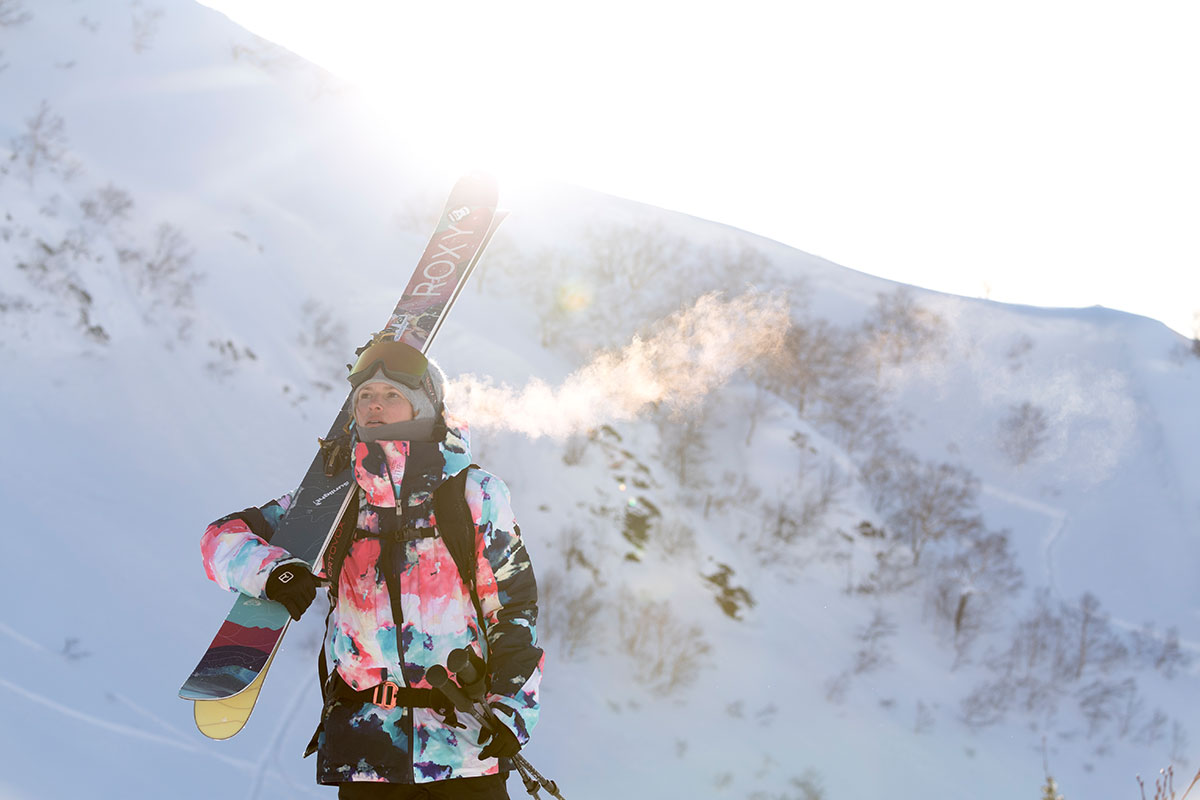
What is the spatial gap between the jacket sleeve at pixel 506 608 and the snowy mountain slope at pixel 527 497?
7.03 metres

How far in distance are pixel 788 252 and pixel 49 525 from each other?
5460 centimetres

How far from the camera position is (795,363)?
38.7 meters

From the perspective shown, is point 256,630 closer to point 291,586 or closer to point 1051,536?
point 291,586

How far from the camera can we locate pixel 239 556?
8.63 feet

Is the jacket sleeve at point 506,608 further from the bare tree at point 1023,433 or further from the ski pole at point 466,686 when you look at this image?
the bare tree at point 1023,433

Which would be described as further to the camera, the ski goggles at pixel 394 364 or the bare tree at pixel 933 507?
the bare tree at pixel 933 507

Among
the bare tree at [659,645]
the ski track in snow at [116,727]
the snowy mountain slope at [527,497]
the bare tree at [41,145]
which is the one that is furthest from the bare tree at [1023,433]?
the bare tree at [41,145]

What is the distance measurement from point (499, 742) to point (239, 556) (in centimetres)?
115

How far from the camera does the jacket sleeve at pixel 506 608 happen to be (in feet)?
7.97

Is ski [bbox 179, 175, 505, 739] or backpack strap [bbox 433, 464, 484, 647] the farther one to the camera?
ski [bbox 179, 175, 505, 739]

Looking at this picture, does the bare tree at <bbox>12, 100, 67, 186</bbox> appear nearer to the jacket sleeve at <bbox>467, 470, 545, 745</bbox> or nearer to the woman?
the woman

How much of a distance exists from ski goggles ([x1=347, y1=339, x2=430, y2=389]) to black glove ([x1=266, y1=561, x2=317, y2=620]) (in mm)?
742

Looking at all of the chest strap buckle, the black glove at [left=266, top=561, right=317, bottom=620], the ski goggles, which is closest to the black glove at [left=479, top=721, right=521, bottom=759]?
the chest strap buckle

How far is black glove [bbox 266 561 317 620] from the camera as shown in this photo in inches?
99.2
